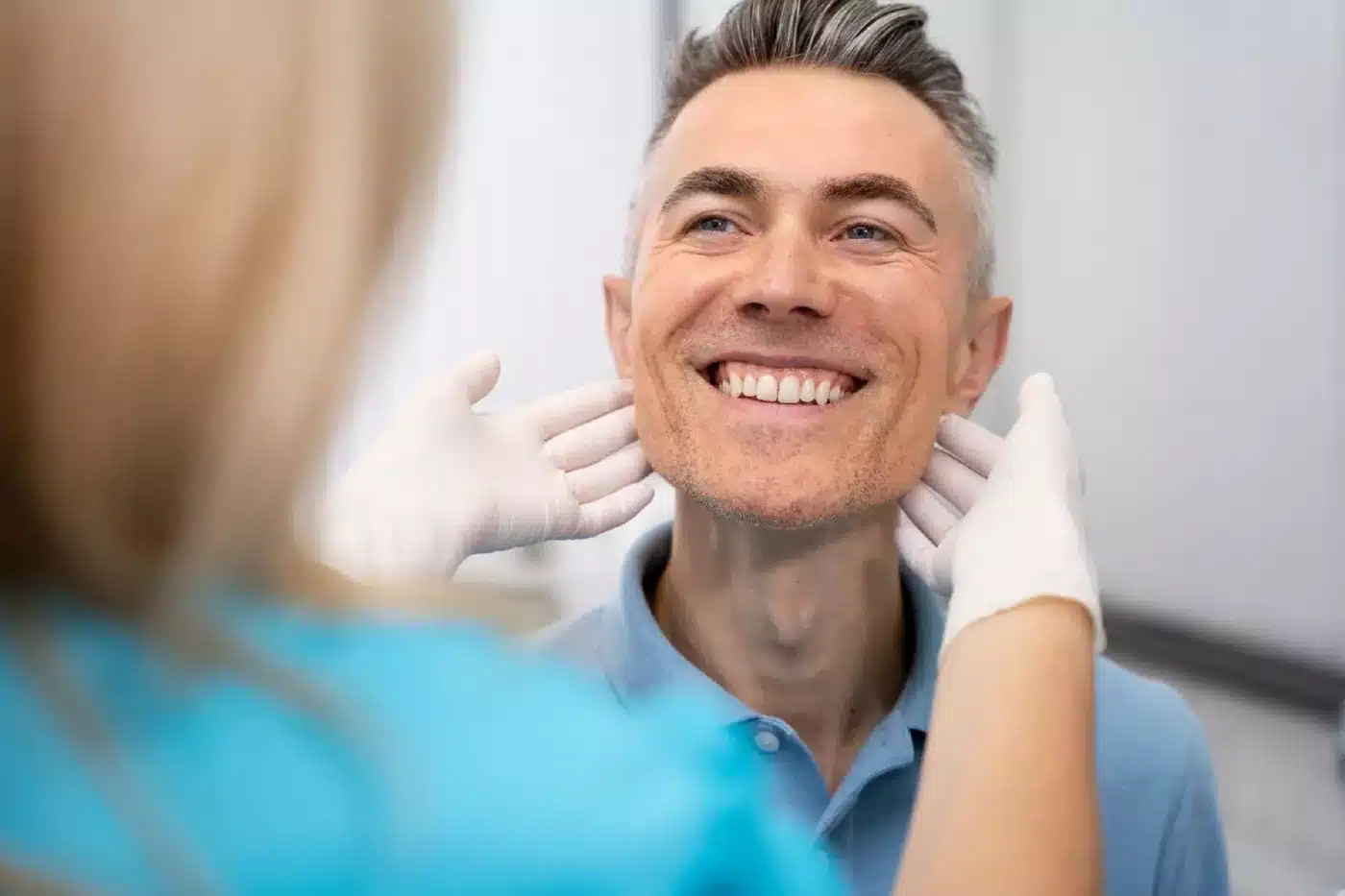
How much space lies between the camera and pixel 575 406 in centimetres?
91

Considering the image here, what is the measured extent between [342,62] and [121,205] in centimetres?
7

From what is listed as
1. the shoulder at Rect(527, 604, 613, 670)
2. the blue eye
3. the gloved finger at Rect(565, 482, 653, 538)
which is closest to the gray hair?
the blue eye

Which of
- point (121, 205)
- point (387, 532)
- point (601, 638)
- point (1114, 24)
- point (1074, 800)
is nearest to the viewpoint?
point (121, 205)

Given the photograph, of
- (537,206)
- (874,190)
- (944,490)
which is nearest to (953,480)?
(944,490)

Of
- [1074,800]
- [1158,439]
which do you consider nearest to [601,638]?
[1074,800]

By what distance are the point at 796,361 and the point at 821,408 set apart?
0.12 feet

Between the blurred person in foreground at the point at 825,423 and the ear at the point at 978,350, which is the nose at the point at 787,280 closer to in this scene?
the blurred person in foreground at the point at 825,423

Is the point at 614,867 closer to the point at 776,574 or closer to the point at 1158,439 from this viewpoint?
the point at 776,574

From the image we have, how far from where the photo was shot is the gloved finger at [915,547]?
2.68 ft

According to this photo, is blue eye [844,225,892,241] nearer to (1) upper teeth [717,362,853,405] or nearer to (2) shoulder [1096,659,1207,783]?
(1) upper teeth [717,362,853,405]

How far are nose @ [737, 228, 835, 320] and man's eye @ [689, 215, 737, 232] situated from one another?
0.12 feet

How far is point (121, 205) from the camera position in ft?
0.87

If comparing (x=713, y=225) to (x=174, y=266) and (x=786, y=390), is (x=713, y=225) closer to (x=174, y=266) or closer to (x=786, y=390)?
(x=786, y=390)

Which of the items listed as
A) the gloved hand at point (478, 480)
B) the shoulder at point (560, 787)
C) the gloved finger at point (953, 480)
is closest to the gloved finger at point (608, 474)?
the gloved hand at point (478, 480)
